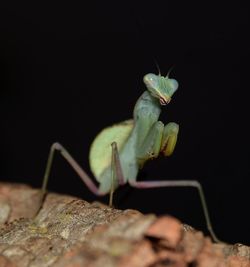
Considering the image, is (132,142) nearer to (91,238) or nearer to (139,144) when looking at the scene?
(139,144)

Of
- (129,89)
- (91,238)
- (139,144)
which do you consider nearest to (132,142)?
(139,144)

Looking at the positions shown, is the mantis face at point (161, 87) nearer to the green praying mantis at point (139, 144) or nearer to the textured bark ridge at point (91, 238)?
the green praying mantis at point (139, 144)

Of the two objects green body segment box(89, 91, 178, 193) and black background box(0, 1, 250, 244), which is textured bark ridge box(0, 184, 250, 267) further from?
black background box(0, 1, 250, 244)

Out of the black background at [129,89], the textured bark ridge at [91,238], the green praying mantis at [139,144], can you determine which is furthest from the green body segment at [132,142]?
the black background at [129,89]

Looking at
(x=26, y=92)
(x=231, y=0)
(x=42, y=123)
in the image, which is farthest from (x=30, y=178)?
(x=231, y=0)

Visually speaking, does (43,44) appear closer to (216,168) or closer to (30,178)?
(30,178)

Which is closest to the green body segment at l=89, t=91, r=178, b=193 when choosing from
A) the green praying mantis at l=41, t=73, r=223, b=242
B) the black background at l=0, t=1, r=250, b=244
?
the green praying mantis at l=41, t=73, r=223, b=242
